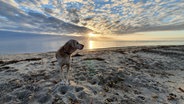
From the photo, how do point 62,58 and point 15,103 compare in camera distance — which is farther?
point 62,58

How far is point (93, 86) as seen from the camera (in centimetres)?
518

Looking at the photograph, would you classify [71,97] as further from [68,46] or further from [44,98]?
[68,46]

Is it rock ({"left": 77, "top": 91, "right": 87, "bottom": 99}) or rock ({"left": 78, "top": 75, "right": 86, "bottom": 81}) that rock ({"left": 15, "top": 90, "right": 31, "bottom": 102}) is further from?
rock ({"left": 78, "top": 75, "right": 86, "bottom": 81})

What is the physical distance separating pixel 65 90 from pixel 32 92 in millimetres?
1065

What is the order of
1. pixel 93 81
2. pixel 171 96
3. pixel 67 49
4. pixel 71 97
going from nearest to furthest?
1. pixel 71 97
2. pixel 67 49
3. pixel 171 96
4. pixel 93 81

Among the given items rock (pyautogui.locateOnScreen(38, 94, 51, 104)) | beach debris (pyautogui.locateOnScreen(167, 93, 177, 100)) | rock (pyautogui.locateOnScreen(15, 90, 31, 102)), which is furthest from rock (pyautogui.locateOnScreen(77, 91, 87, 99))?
beach debris (pyautogui.locateOnScreen(167, 93, 177, 100))

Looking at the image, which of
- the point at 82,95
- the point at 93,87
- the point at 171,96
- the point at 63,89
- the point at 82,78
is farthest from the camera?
the point at 82,78

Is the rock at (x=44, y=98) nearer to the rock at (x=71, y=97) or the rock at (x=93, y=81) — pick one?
the rock at (x=71, y=97)

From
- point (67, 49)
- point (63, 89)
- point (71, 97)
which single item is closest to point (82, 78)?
point (63, 89)

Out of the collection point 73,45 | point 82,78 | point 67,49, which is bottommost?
point 82,78

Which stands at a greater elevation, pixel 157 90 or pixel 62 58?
pixel 62 58

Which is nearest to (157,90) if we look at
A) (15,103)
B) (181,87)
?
(181,87)

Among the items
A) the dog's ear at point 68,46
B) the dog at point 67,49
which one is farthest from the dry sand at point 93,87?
the dog's ear at point 68,46

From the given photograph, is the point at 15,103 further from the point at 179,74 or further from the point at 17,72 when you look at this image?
the point at 179,74
